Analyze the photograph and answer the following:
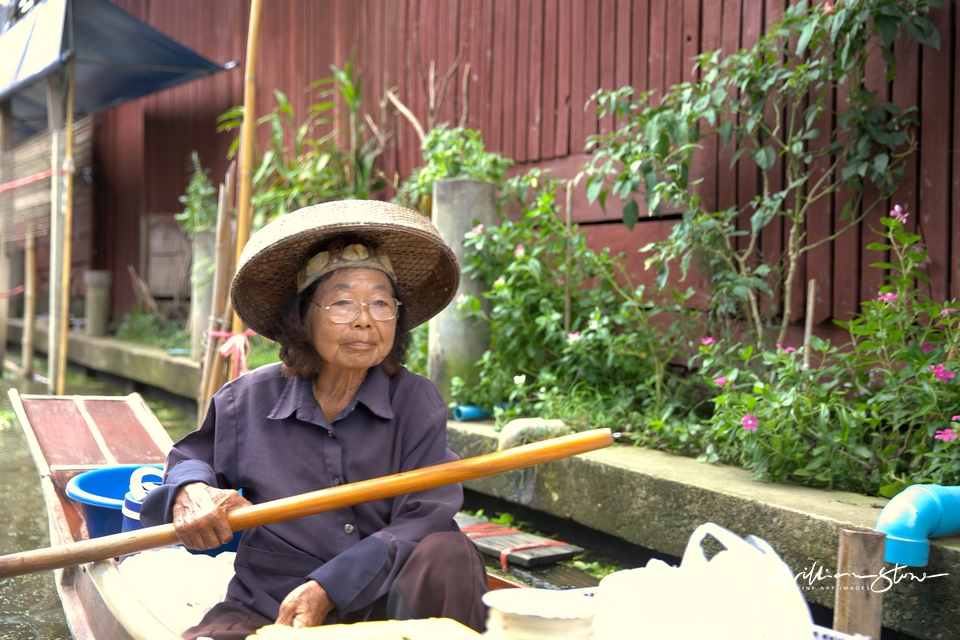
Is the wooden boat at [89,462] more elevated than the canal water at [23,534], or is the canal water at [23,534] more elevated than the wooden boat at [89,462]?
the wooden boat at [89,462]

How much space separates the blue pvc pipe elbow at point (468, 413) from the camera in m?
4.59

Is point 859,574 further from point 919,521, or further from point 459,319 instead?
point 459,319

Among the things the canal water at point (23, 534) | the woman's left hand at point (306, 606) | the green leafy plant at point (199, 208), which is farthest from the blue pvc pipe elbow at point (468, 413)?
the green leafy plant at point (199, 208)

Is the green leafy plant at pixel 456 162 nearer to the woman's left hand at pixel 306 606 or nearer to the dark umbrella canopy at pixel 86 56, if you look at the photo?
the woman's left hand at pixel 306 606

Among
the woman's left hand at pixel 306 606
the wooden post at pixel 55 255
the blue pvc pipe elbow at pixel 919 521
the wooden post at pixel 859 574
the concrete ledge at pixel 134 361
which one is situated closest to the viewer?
the woman's left hand at pixel 306 606

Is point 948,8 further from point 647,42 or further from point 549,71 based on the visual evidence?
point 549,71

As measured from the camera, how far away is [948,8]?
134 inches

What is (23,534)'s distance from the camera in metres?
4.18

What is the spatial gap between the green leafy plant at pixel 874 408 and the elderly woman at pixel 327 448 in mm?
1500

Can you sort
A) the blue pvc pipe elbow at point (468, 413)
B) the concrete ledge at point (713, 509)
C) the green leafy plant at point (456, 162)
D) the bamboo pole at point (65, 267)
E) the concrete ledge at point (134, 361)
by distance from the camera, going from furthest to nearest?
the concrete ledge at point (134, 361) < the bamboo pole at point (65, 267) < the green leafy plant at point (456, 162) < the blue pvc pipe elbow at point (468, 413) < the concrete ledge at point (713, 509)

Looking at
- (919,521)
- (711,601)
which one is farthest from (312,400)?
(919,521)

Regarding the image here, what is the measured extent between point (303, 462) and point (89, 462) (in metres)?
1.50

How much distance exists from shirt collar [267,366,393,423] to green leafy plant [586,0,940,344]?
2.13m

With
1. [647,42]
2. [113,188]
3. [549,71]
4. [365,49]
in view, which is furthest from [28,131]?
[647,42]
